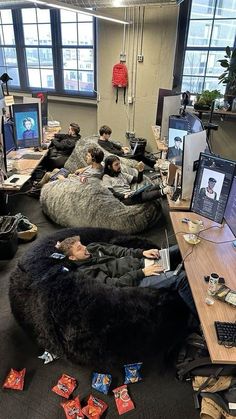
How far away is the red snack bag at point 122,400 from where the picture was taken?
1842 millimetres

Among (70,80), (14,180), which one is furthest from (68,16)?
(14,180)

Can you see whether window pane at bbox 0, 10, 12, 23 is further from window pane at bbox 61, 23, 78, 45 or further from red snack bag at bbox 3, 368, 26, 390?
red snack bag at bbox 3, 368, 26, 390

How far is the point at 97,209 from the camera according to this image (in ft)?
11.1

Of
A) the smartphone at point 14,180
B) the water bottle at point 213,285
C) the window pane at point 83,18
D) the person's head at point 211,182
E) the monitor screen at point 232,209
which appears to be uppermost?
the window pane at point 83,18

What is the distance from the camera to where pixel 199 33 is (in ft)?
17.5

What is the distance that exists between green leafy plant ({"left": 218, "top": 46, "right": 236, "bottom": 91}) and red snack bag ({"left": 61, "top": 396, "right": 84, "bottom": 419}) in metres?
4.84

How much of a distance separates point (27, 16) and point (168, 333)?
7.06m

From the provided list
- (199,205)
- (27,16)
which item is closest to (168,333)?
(199,205)

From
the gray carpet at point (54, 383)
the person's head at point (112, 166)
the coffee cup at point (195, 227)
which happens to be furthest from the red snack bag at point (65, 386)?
the person's head at point (112, 166)

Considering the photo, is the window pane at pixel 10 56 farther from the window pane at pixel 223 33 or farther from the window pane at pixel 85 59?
the window pane at pixel 223 33

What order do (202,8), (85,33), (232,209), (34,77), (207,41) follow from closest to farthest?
(232,209), (202,8), (207,41), (85,33), (34,77)

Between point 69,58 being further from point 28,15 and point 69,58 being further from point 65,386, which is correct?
point 65,386

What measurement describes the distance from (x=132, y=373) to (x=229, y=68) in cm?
461

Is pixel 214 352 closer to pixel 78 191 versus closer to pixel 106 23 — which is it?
pixel 78 191
